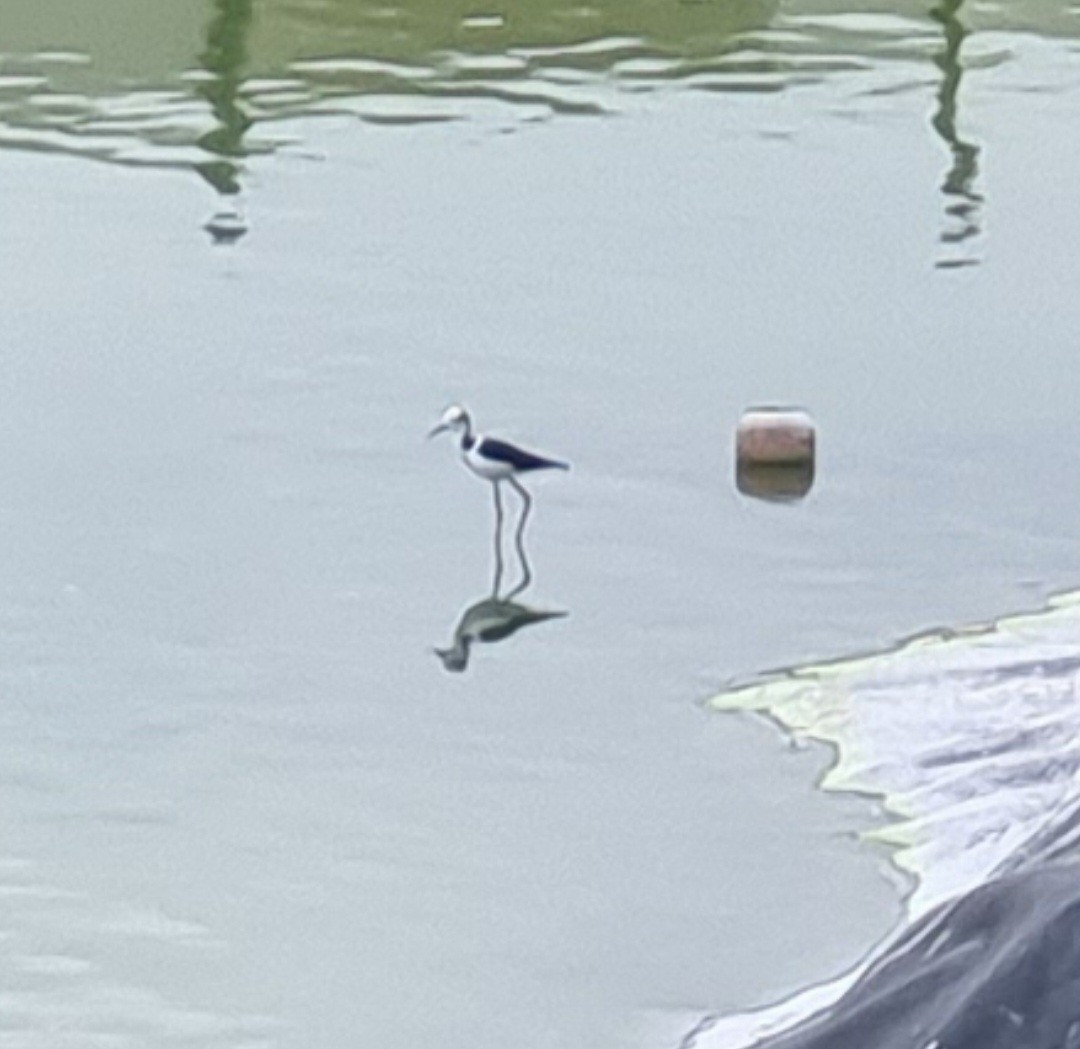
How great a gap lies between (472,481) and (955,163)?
3.89 m

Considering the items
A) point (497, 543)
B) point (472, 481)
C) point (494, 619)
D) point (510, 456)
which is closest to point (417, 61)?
point (472, 481)

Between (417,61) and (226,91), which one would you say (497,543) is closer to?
(226,91)

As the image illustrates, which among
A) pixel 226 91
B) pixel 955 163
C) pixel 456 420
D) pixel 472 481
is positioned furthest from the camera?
pixel 226 91

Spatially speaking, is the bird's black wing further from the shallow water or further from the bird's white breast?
the shallow water

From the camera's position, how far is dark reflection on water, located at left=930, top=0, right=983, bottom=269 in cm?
1228

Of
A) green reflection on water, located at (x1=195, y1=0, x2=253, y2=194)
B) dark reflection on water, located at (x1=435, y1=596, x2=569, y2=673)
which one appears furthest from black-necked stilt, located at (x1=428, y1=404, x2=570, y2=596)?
green reflection on water, located at (x1=195, y1=0, x2=253, y2=194)

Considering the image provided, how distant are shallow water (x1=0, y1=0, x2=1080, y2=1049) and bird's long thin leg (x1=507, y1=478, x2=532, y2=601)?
0.05 m

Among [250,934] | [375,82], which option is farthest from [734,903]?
[375,82]

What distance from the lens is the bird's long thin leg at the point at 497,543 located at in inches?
362

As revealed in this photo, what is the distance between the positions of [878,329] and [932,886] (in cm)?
438

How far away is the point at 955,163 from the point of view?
13125 millimetres

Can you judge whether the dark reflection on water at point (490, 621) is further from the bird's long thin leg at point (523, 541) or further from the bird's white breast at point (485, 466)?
the bird's white breast at point (485, 466)

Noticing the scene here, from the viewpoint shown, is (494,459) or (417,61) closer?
(494,459)

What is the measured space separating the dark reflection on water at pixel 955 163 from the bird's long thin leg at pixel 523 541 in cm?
283
